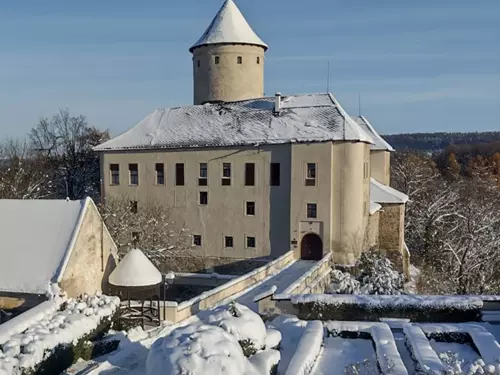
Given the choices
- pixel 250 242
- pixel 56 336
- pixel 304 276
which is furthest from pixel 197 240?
pixel 56 336

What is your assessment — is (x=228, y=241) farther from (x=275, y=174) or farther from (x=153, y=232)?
(x=275, y=174)

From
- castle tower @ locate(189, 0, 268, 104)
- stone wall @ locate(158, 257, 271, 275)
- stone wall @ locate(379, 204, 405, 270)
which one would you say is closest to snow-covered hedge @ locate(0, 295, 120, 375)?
stone wall @ locate(158, 257, 271, 275)

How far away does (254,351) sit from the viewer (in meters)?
9.19

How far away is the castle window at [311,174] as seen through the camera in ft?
89.8

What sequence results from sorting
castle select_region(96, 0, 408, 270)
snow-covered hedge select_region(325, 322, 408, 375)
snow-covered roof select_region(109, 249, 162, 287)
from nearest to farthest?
snow-covered hedge select_region(325, 322, 408, 375)
snow-covered roof select_region(109, 249, 162, 287)
castle select_region(96, 0, 408, 270)

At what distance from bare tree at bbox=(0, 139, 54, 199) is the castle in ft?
21.8

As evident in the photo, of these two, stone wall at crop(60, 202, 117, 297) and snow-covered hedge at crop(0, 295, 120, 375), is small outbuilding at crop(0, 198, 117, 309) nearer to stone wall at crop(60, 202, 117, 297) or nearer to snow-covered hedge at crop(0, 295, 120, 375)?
stone wall at crop(60, 202, 117, 297)

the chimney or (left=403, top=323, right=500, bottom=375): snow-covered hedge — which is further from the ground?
the chimney

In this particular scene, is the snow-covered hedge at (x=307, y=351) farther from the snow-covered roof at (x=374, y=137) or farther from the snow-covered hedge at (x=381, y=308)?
the snow-covered roof at (x=374, y=137)

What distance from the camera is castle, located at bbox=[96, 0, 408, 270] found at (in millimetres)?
27172

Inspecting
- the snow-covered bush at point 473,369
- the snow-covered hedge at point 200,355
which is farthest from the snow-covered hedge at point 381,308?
the snow-covered hedge at point 200,355

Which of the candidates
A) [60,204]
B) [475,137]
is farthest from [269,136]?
[475,137]

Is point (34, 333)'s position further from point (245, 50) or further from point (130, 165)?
point (245, 50)

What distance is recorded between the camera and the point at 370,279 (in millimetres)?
25172
